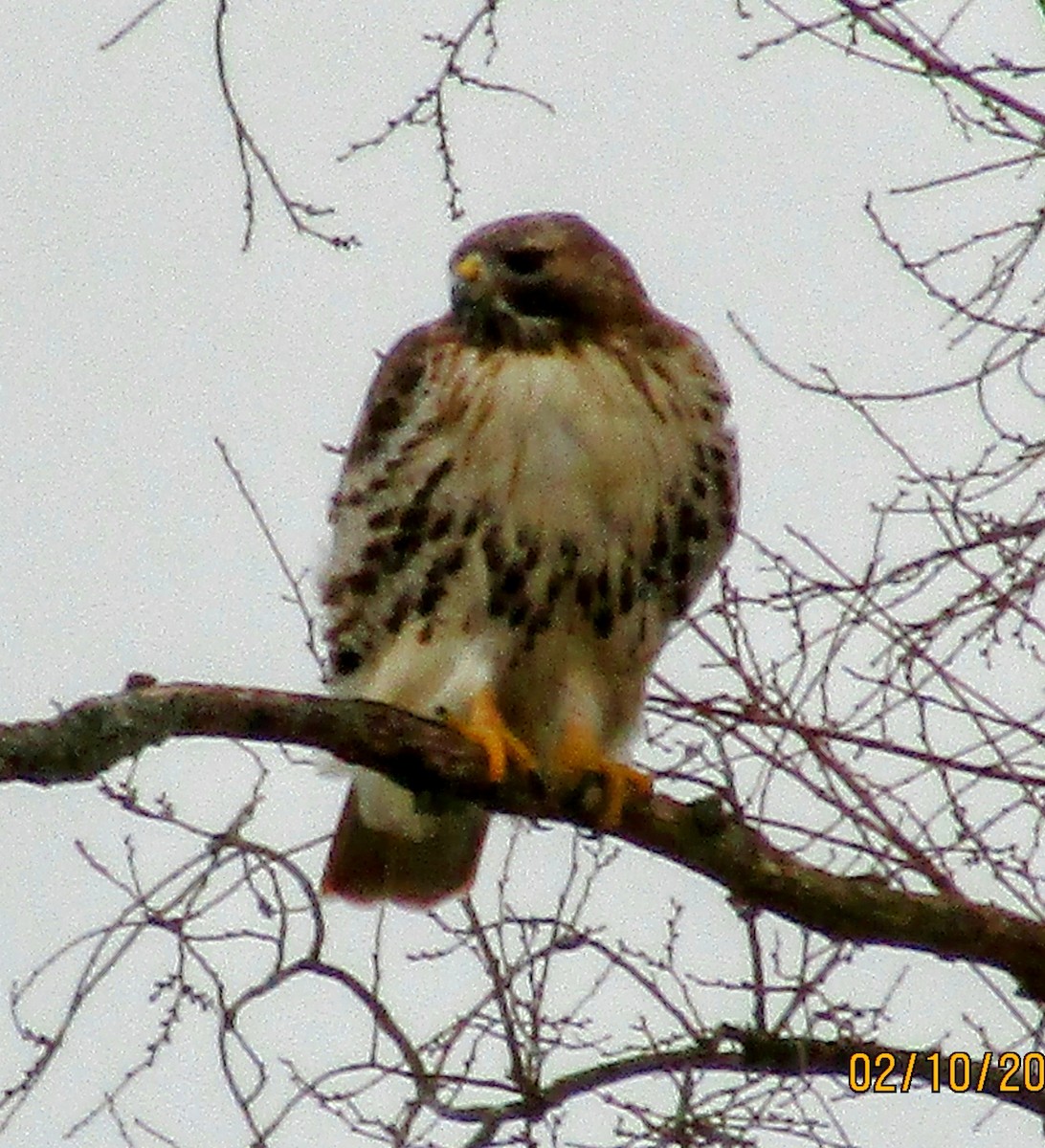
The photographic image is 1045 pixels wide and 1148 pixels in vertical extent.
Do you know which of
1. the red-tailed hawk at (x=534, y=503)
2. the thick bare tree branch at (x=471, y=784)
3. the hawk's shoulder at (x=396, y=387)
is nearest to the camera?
the thick bare tree branch at (x=471, y=784)

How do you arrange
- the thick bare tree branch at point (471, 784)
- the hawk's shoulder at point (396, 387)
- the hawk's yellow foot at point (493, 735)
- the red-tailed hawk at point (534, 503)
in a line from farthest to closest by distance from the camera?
the hawk's shoulder at point (396, 387)
the red-tailed hawk at point (534, 503)
the hawk's yellow foot at point (493, 735)
the thick bare tree branch at point (471, 784)

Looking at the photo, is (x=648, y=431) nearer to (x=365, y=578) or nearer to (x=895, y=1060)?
(x=365, y=578)

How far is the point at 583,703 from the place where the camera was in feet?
16.8

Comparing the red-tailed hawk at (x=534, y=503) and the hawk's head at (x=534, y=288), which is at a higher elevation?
the hawk's head at (x=534, y=288)

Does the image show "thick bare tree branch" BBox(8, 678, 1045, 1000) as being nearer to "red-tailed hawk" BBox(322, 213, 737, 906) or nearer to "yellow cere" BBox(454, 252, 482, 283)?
"red-tailed hawk" BBox(322, 213, 737, 906)

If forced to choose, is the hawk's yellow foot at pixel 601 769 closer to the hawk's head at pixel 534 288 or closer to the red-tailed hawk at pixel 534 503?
the red-tailed hawk at pixel 534 503

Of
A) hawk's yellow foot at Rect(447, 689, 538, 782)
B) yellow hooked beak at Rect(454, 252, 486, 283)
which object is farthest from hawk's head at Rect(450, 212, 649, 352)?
hawk's yellow foot at Rect(447, 689, 538, 782)

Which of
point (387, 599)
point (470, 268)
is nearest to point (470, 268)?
point (470, 268)

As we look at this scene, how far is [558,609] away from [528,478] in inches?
11.1

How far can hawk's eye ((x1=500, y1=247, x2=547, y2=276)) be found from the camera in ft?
16.9

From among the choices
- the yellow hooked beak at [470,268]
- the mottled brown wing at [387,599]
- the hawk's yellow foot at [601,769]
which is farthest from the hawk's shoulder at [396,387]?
the hawk's yellow foot at [601,769]

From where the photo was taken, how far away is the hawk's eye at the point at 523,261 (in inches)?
203

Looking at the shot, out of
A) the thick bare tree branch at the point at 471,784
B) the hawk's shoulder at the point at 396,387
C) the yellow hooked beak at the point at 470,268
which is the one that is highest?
the yellow hooked beak at the point at 470,268

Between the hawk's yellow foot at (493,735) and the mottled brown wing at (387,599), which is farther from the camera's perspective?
the mottled brown wing at (387,599)
